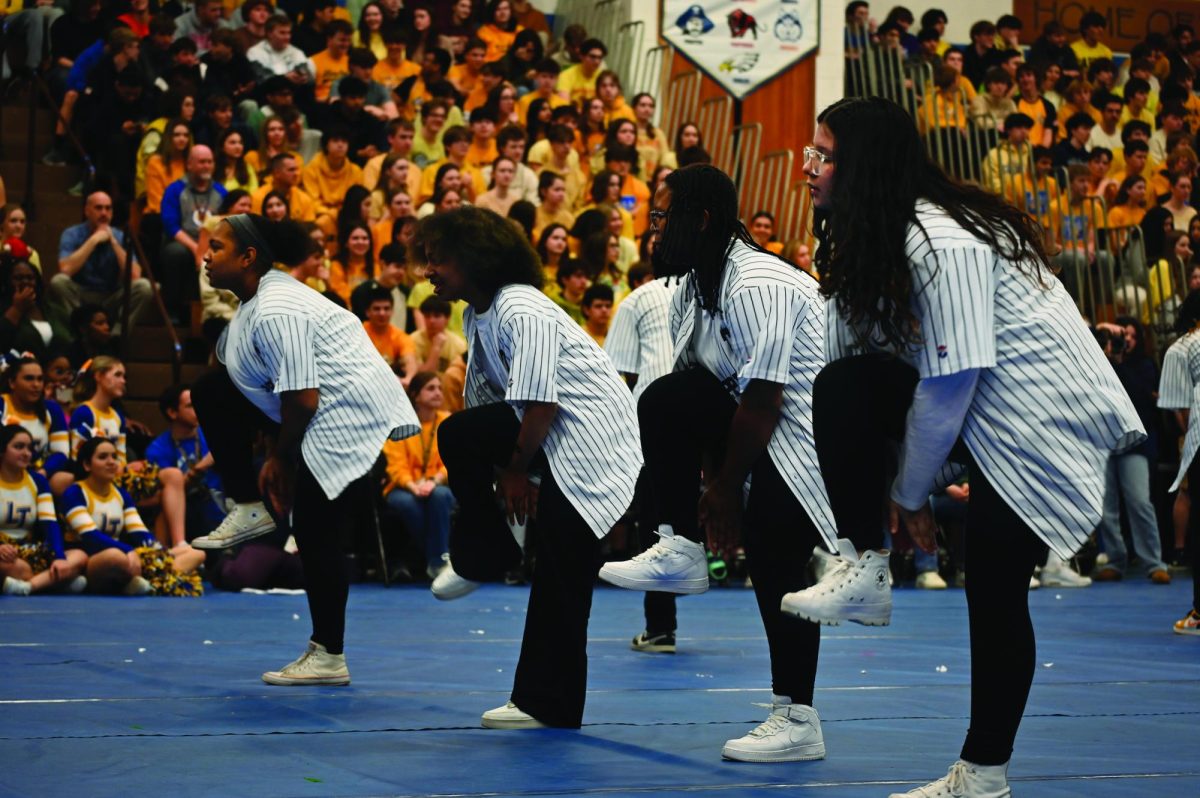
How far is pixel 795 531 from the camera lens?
5000 mm

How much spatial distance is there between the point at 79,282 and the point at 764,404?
8.72m

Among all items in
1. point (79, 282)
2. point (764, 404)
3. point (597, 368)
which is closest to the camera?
point (764, 404)

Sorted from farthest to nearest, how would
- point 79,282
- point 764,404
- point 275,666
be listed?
point 79,282
point 275,666
point 764,404

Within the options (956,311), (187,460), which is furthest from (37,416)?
(956,311)

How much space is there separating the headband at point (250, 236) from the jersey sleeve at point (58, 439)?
4.66 m

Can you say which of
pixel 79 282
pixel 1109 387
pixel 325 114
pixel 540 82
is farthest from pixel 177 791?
pixel 540 82

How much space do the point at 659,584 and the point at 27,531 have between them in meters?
6.31

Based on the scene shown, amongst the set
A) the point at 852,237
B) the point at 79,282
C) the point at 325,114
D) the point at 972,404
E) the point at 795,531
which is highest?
the point at 325,114

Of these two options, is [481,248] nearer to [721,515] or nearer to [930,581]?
[721,515]

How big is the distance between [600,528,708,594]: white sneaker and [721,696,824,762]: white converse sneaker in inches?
17.7

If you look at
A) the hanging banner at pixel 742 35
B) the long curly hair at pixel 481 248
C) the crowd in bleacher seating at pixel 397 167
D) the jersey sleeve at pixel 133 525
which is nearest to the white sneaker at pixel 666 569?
the long curly hair at pixel 481 248

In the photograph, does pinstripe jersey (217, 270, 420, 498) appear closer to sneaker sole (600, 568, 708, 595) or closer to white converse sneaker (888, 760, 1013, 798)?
sneaker sole (600, 568, 708, 595)

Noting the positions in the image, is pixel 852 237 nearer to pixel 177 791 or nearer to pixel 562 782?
pixel 562 782

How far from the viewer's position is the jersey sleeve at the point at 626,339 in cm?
837
